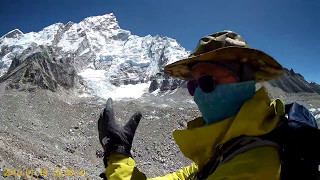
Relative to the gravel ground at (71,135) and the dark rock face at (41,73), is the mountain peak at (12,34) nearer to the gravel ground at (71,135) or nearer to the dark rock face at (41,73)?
the dark rock face at (41,73)

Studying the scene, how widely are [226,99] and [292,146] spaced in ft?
2.26

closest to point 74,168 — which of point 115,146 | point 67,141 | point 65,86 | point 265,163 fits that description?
point 67,141

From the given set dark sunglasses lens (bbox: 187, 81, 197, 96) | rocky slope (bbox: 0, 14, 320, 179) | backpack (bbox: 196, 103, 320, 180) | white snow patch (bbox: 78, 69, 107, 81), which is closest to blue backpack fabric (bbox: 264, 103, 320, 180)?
backpack (bbox: 196, 103, 320, 180)

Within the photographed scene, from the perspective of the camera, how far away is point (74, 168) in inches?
761

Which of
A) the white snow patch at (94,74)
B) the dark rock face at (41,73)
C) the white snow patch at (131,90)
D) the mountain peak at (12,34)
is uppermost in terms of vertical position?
the mountain peak at (12,34)

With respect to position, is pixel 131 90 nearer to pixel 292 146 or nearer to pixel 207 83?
pixel 207 83

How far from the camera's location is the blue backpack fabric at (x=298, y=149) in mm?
1825

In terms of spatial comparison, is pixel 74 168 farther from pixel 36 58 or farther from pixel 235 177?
pixel 36 58

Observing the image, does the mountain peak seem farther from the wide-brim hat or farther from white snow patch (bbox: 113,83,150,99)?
the wide-brim hat

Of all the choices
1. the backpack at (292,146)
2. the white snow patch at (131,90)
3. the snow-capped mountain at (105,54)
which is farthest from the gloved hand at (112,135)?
the white snow patch at (131,90)

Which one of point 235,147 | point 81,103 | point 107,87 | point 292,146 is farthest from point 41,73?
point 292,146

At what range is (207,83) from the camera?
8.32ft

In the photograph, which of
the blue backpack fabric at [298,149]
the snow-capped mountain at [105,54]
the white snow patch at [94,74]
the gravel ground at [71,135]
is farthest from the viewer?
the white snow patch at [94,74]

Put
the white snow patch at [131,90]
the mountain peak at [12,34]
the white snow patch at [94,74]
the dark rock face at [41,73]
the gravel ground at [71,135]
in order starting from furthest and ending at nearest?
the mountain peak at [12,34] < the white snow patch at [94,74] < the white snow patch at [131,90] < the dark rock face at [41,73] < the gravel ground at [71,135]
